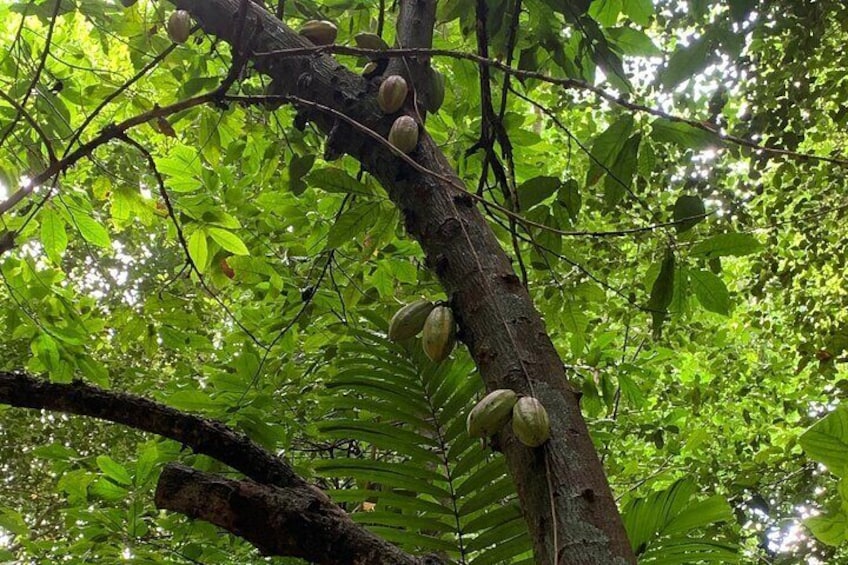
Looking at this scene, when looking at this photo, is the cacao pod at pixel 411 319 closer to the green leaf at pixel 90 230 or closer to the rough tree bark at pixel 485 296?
the rough tree bark at pixel 485 296

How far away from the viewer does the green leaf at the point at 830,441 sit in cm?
80

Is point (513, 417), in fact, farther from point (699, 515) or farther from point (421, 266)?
point (421, 266)

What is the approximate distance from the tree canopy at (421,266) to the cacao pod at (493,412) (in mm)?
29

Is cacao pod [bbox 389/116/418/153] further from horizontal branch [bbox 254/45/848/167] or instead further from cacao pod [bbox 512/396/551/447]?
cacao pod [bbox 512/396/551/447]

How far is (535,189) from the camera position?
1360 millimetres

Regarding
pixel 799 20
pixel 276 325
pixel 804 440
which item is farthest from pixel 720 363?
pixel 804 440

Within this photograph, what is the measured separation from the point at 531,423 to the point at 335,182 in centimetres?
79

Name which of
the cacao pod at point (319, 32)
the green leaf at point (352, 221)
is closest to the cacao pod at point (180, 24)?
the cacao pod at point (319, 32)

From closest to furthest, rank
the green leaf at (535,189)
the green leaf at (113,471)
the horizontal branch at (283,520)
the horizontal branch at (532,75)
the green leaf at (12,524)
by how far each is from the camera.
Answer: the horizontal branch at (283,520), the horizontal branch at (532,75), the green leaf at (535,189), the green leaf at (12,524), the green leaf at (113,471)

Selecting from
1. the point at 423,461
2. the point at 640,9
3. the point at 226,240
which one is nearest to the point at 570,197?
the point at 640,9

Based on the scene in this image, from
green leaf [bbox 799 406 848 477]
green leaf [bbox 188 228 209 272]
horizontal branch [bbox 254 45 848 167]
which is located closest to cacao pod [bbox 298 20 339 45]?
horizontal branch [bbox 254 45 848 167]

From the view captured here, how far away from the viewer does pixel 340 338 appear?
2547 millimetres

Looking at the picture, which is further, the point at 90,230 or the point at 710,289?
the point at 90,230

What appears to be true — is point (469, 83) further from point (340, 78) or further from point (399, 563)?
point (399, 563)
